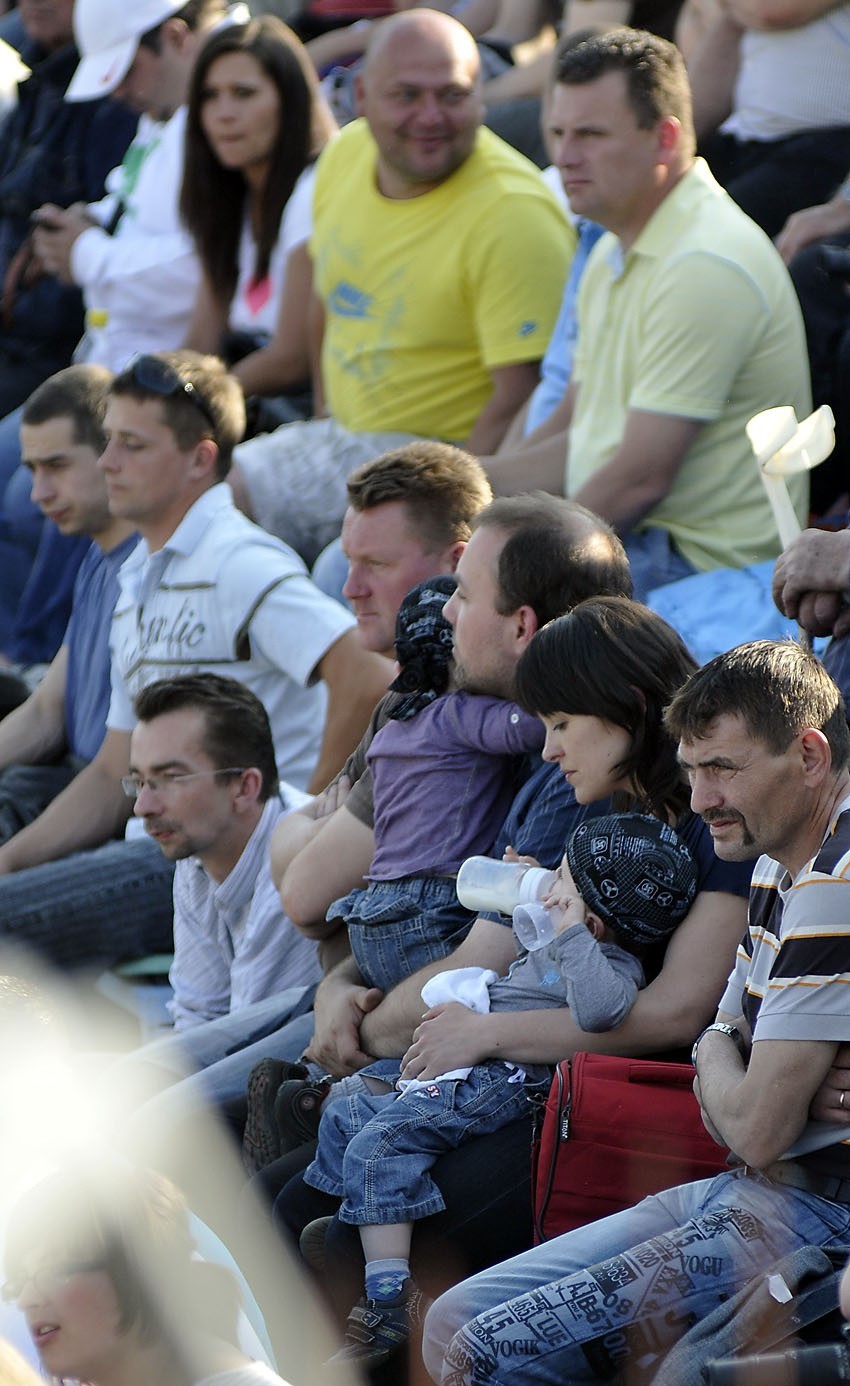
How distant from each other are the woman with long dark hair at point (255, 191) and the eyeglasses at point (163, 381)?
4.25 ft

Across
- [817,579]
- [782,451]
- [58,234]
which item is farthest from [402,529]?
[58,234]

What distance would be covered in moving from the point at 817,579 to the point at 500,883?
0.70m

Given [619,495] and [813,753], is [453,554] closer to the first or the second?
[619,495]

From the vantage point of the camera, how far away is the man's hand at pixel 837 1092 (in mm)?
2340

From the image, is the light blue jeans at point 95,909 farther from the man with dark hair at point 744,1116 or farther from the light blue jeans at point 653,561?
the man with dark hair at point 744,1116

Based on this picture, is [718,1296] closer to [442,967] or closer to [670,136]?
[442,967]

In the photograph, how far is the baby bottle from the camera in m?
2.83

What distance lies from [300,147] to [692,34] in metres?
1.25

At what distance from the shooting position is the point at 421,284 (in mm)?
5457

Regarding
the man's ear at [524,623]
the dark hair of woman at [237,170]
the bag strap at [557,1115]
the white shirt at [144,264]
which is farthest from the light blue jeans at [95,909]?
the white shirt at [144,264]

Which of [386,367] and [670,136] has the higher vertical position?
[670,136]

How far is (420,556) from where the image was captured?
3.62 meters

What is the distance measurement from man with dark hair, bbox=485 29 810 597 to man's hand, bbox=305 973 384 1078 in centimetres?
151

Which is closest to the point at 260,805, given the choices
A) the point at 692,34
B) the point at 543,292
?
the point at 543,292
